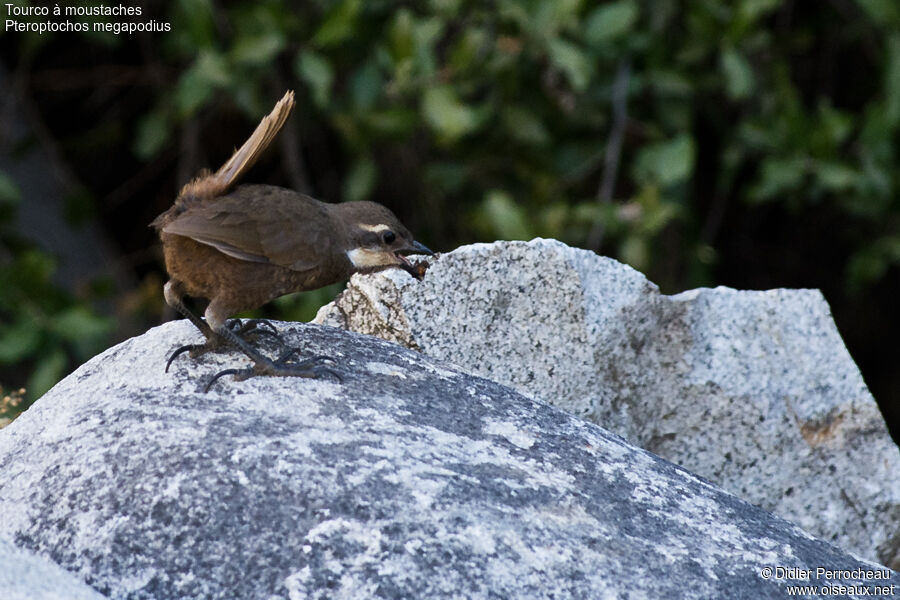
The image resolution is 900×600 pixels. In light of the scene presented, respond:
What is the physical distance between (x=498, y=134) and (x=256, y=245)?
2682mm

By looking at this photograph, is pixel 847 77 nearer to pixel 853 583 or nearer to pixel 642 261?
pixel 642 261

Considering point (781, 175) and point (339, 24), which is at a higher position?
point (339, 24)

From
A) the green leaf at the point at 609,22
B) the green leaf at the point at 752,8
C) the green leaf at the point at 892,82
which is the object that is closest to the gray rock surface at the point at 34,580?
the green leaf at the point at 609,22

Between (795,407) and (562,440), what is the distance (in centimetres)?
115

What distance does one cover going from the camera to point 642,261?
5.33m

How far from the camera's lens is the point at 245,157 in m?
3.25

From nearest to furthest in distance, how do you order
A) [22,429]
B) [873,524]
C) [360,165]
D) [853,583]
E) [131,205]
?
[853,583], [22,429], [873,524], [360,165], [131,205]

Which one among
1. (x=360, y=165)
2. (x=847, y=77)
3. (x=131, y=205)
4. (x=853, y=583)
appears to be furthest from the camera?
(x=131, y=205)

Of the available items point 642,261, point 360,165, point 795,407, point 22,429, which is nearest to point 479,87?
point 360,165

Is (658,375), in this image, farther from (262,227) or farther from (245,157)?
(245,157)

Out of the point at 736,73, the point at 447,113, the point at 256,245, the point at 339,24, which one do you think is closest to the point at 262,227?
the point at 256,245

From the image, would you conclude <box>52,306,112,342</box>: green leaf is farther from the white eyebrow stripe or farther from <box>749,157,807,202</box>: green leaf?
<box>749,157,807,202</box>: green leaf

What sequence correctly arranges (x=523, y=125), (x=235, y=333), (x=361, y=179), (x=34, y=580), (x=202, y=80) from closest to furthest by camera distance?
(x=34, y=580) < (x=235, y=333) < (x=202, y=80) < (x=523, y=125) < (x=361, y=179)

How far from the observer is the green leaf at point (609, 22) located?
16.8 ft
